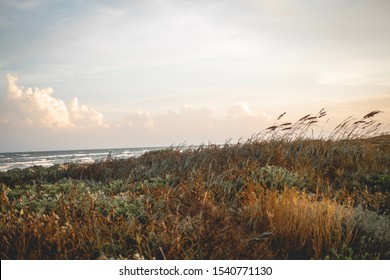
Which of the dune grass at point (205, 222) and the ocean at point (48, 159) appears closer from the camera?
the dune grass at point (205, 222)

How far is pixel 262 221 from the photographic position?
3.92m

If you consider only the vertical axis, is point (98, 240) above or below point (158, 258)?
above

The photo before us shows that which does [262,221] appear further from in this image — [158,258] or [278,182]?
[278,182]

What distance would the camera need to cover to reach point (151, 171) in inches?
292

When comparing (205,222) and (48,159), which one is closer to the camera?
(205,222)

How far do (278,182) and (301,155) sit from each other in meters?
2.63

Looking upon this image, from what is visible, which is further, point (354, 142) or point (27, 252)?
point (354, 142)

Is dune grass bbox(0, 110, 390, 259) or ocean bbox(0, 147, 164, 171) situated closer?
dune grass bbox(0, 110, 390, 259)
